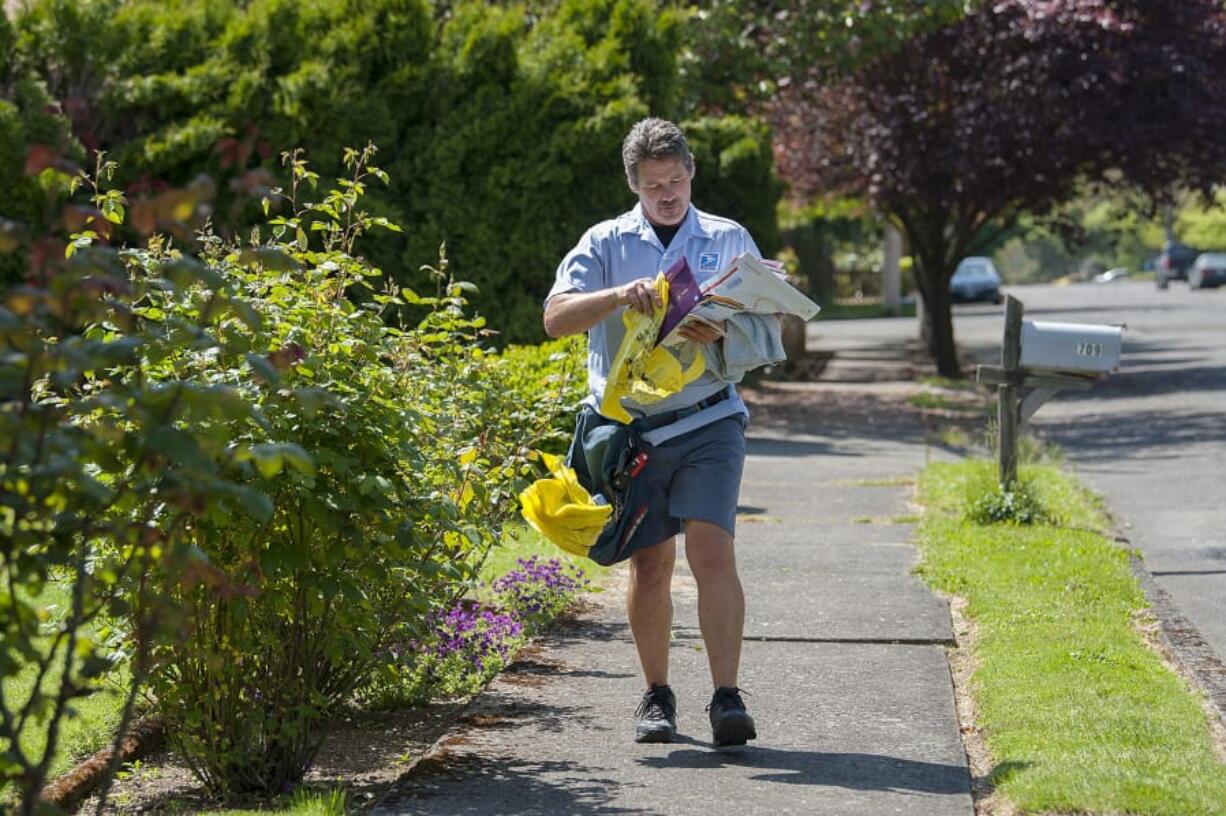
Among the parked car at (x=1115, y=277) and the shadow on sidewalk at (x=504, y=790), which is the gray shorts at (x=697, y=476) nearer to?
the shadow on sidewalk at (x=504, y=790)

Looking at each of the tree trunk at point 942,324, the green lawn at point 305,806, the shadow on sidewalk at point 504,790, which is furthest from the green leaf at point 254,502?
the tree trunk at point 942,324

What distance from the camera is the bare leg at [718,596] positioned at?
5504 mm

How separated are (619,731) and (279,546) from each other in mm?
1363

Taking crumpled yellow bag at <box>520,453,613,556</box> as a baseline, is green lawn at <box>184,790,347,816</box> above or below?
below

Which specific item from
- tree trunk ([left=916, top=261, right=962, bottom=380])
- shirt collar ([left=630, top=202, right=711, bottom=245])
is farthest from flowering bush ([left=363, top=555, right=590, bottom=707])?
tree trunk ([left=916, top=261, right=962, bottom=380])

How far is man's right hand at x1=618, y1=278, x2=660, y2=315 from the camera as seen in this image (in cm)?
521

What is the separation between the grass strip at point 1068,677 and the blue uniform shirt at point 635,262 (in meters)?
1.35

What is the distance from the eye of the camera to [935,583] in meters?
8.35

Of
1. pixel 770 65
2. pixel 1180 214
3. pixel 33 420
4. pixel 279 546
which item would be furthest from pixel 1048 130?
pixel 1180 214

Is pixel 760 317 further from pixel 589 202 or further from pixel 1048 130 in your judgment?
pixel 1048 130

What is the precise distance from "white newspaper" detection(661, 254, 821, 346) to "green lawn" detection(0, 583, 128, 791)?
196 centimetres

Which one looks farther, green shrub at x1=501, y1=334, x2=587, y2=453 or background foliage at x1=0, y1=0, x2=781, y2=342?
background foliage at x1=0, y1=0, x2=781, y2=342

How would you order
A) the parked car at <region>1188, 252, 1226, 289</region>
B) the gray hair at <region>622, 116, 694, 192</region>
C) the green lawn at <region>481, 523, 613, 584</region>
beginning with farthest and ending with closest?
the parked car at <region>1188, 252, 1226, 289</region> → the green lawn at <region>481, 523, 613, 584</region> → the gray hair at <region>622, 116, 694, 192</region>

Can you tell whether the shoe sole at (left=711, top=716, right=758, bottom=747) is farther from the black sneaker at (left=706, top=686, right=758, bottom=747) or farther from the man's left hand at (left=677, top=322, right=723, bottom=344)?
the man's left hand at (left=677, top=322, right=723, bottom=344)
